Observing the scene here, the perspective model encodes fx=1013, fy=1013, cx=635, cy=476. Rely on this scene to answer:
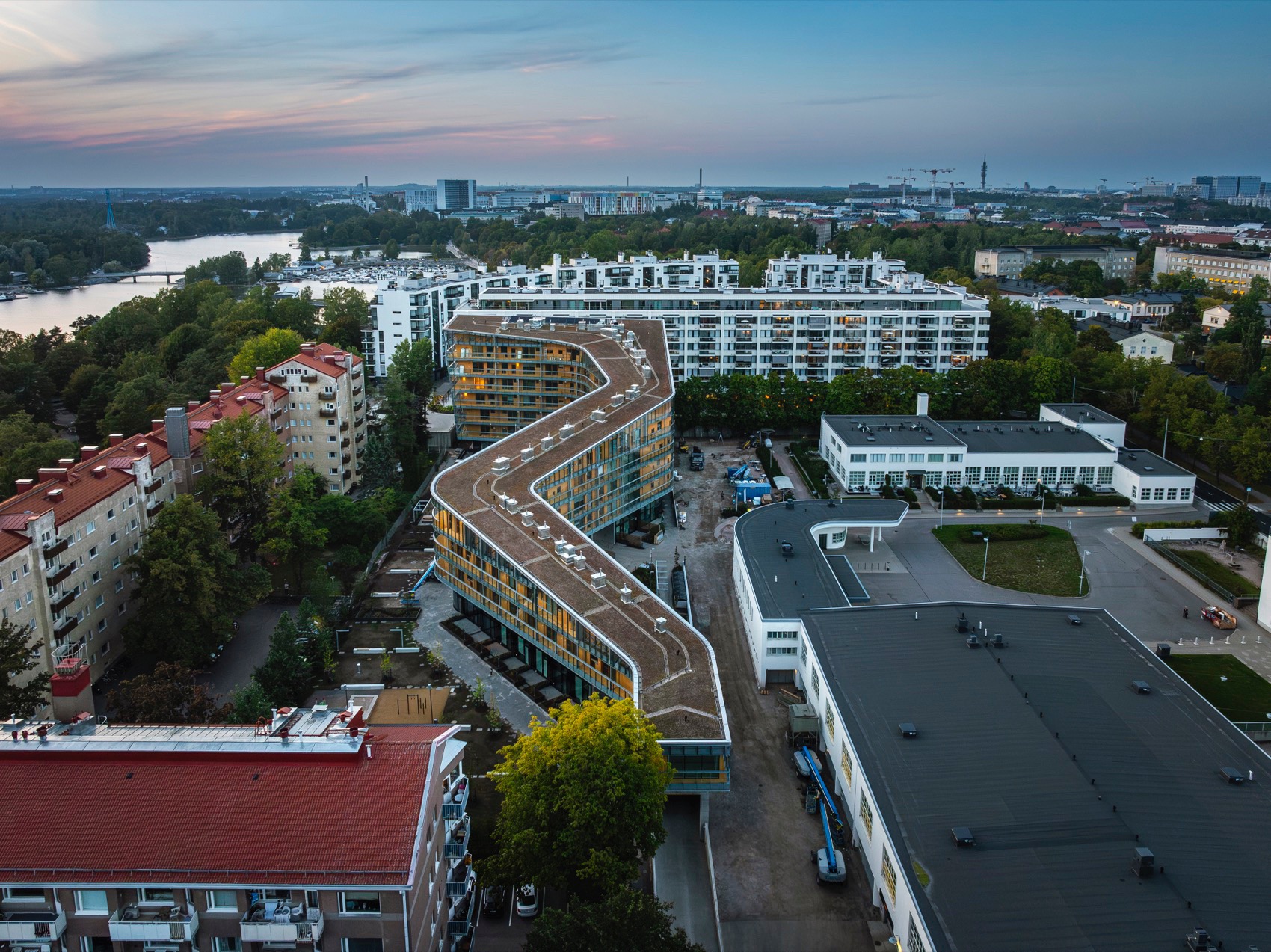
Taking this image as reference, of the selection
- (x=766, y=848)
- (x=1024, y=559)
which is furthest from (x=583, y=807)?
(x=1024, y=559)

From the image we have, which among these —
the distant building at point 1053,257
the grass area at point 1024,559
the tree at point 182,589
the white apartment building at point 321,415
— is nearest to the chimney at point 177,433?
the tree at point 182,589

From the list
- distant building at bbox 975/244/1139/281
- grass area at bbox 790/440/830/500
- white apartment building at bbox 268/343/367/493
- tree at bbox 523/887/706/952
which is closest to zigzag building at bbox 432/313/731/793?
tree at bbox 523/887/706/952

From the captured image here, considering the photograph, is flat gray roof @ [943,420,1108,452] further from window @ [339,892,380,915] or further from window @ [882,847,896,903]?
window @ [339,892,380,915]

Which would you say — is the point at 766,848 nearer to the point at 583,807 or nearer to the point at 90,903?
the point at 583,807

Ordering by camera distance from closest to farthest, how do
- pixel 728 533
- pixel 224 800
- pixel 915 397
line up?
pixel 224 800 < pixel 728 533 < pixel 915 397

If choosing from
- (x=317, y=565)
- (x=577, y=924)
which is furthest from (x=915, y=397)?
(x=577, y=924)

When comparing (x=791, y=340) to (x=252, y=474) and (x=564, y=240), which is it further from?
(x=564, y=240)
